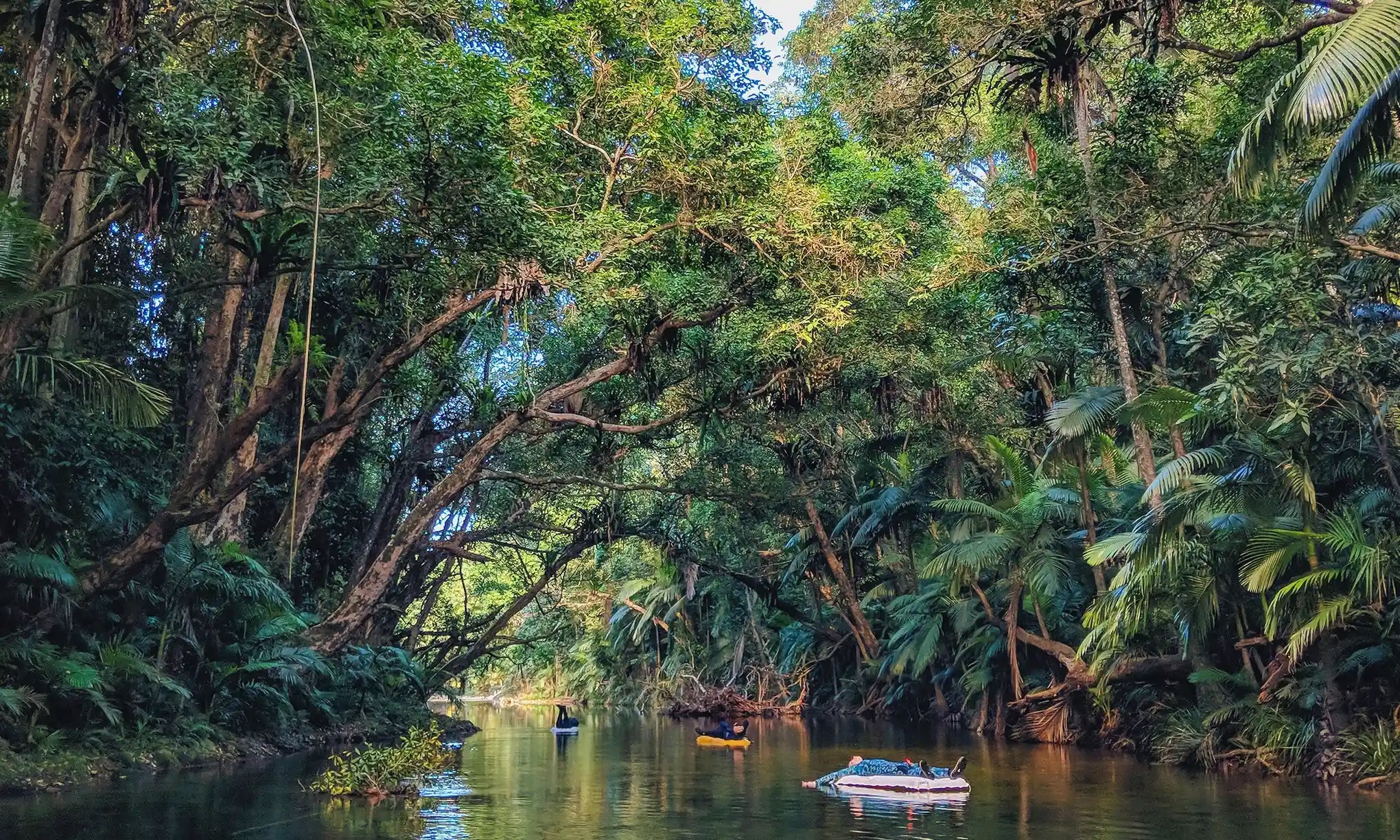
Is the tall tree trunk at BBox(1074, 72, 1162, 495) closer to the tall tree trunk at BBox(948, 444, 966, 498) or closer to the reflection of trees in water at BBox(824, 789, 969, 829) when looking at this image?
the reflection of trees in water at BBox(824, 789, 969, 829)

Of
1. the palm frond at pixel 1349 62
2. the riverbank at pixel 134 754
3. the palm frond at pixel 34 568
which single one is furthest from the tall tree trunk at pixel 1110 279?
the riverbank at pixel 134 754

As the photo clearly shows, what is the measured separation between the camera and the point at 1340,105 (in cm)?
930

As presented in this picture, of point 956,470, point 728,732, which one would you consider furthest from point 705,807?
point 956,470

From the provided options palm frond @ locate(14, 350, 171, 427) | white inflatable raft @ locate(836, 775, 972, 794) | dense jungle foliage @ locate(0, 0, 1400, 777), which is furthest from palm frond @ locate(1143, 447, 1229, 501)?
palm frond @ locate(14, 350, 171, 427)

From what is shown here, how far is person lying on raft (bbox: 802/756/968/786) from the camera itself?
45.4 feet

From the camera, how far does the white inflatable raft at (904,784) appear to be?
13.4m

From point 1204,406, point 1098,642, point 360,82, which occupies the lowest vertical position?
point 1098,642

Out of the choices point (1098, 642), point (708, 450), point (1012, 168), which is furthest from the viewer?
point (1012, 168)

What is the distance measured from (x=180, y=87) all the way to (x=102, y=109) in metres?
1.03

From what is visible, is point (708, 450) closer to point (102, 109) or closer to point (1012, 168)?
point (1012, 168)

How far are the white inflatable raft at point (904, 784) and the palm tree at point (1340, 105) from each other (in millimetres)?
7169

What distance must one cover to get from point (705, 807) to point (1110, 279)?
33.4 ft

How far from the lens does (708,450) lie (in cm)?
2667

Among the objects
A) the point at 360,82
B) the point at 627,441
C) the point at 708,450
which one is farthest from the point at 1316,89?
the point at 708,450
